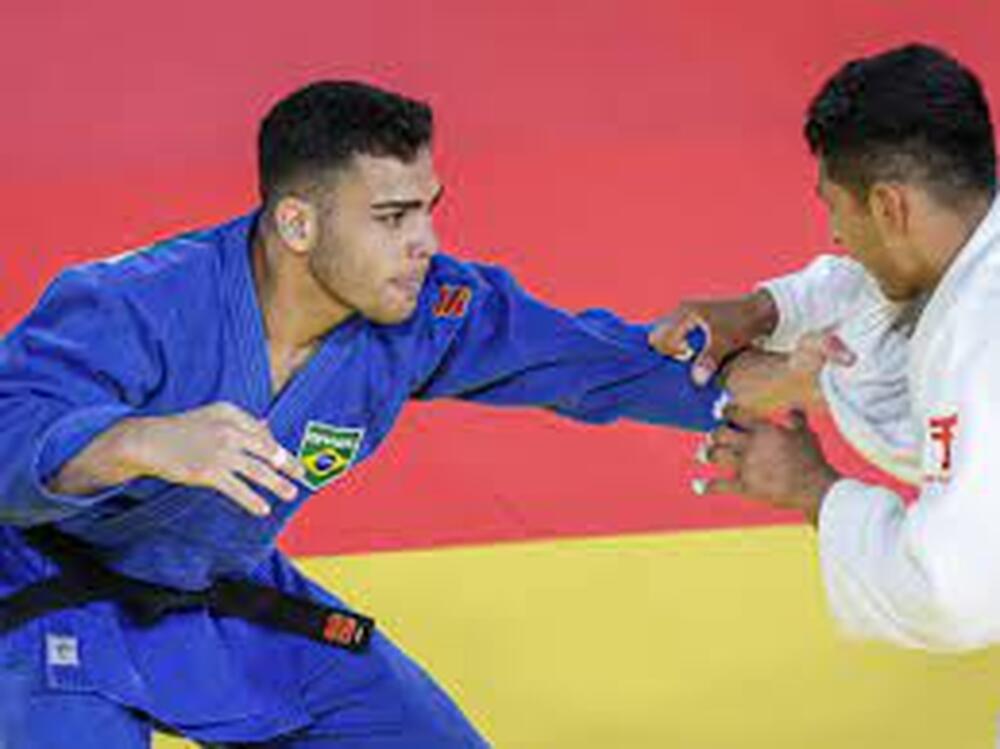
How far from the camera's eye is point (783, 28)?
26.4 ft

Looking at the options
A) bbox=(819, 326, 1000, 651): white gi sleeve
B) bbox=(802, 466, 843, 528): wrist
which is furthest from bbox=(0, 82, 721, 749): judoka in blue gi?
bbox=(819, 326, 1000, 651): white gi sleeve

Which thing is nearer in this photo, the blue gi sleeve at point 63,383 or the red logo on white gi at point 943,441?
the red logo on white gi at point 943,441

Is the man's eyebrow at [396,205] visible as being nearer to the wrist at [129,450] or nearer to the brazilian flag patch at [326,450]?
the brazilian flag patch at [326,450]

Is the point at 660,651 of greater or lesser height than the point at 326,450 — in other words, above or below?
below

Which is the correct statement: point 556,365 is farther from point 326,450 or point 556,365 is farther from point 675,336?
point 326,450

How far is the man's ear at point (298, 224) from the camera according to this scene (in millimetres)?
3760

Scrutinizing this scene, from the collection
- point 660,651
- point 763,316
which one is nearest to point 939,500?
point 763,316

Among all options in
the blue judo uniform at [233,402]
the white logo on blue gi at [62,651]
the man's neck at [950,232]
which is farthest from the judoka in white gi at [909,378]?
the white logo on blue gi at [62,651]

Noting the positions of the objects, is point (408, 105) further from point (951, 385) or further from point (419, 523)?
point (419, 523)

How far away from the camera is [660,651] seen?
492 cm

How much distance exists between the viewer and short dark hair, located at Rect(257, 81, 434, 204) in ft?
12.3

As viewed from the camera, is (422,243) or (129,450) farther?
(422,243)

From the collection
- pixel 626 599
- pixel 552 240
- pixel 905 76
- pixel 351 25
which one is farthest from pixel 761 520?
pixel 351 25

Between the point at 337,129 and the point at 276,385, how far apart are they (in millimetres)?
517
